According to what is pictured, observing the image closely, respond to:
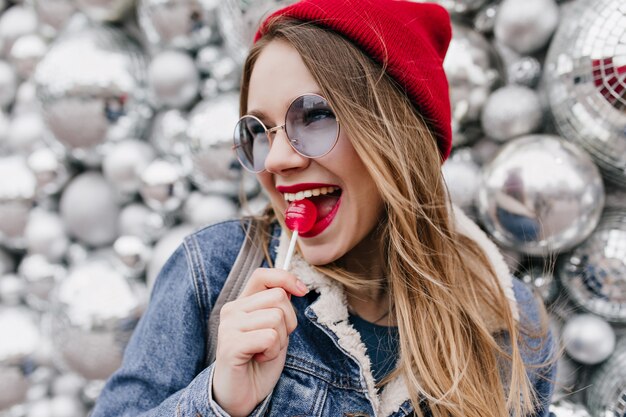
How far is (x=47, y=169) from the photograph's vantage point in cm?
184

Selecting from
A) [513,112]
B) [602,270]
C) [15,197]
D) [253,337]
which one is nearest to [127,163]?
[15,197]

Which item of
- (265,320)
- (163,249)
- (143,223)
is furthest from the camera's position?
(143,223)

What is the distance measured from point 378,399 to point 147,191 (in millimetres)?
1020

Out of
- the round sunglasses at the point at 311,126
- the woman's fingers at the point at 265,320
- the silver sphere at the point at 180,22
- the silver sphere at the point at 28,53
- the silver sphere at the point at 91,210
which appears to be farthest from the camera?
the silver sphere at the point at 28,53

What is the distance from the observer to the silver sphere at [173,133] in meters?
1.59

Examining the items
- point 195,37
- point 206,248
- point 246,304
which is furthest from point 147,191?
point 246,304

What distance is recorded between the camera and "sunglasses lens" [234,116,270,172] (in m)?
1.00

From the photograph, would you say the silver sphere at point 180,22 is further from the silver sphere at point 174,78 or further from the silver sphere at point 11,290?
the silver sphere at point 11,290

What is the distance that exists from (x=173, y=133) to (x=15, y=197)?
31.1 inches

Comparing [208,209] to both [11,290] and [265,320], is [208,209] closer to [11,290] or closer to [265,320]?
[265,320]

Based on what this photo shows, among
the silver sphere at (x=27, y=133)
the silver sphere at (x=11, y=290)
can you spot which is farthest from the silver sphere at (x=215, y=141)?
the silver sphere at (x=11, y=290)

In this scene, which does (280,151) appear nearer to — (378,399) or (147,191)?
(378,399)

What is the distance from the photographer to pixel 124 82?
1.63 metres

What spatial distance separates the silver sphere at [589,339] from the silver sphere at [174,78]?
4.59 ft
